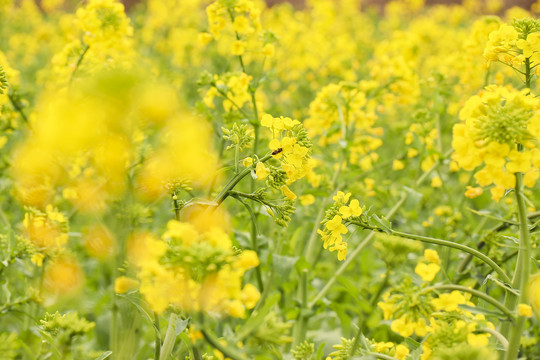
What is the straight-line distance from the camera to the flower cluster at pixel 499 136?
122 cm

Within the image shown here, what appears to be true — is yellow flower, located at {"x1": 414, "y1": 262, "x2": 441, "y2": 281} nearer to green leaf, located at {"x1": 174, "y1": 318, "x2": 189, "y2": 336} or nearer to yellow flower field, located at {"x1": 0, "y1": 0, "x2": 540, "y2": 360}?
yellow flower field, located at {"x1": 0, "y1": 0, "x2": 540, "y2": 360}

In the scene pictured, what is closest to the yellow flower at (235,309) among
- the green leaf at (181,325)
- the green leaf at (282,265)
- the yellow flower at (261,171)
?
the green leaf at (181,325)

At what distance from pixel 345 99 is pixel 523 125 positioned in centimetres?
164

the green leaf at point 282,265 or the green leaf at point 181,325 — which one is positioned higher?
the green leaf at point 181,325

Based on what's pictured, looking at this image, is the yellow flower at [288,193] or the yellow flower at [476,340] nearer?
the yellow flower at [476,340]

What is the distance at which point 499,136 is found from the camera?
4.03ft

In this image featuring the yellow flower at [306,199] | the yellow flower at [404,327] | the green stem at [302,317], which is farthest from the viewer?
the yellow flower at [306,199]

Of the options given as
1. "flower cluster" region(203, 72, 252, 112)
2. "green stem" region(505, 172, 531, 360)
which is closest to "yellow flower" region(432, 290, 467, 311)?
"green stem" region(505, 172, 531, 360)

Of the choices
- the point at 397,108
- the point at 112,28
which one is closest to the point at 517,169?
the point at 112,28

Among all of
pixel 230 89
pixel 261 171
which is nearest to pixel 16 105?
pixel 230 89

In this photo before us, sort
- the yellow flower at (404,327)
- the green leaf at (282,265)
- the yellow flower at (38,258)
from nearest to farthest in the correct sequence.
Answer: the yellow flower at (404,327) < the yellow flower at (38,258) < the green leaf at (282,265)

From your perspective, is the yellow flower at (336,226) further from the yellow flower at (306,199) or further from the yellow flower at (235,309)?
the yellow flower at (306,199)

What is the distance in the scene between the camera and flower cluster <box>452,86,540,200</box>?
122cm

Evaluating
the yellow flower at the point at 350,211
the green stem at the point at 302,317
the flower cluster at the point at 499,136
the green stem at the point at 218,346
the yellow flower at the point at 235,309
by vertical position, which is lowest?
the green stem at the point at 302,317
